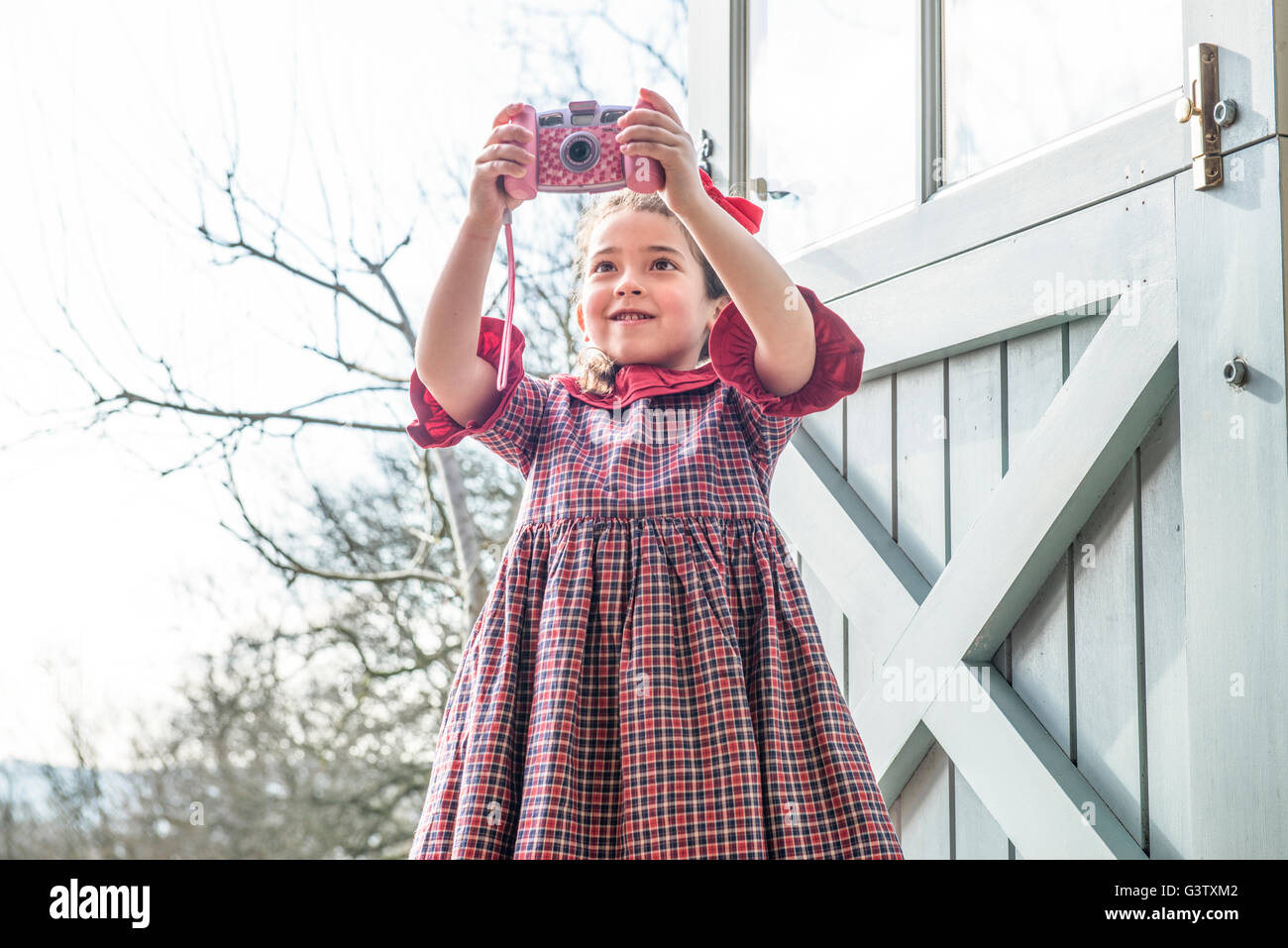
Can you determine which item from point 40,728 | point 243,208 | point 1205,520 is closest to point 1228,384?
point 1205,520

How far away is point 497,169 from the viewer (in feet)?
2.85

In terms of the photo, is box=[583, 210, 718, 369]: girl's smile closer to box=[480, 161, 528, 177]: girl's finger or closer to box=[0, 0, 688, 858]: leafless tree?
box=[480, 161, 528, 177]: girl's finger

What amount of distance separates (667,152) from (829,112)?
23.6 inches

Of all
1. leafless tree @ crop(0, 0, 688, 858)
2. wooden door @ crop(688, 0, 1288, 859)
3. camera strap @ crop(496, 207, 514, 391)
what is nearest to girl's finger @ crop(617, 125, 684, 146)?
camera strap @ crop(496, 207, 514, 391)

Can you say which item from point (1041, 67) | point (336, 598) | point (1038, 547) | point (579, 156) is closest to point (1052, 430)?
point (1038, 547)

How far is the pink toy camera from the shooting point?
878 mm

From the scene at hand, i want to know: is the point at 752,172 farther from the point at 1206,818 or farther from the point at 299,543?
the point at 299,543

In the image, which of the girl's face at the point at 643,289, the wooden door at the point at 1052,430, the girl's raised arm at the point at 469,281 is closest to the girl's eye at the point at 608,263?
the girl's face at the point at 643,289

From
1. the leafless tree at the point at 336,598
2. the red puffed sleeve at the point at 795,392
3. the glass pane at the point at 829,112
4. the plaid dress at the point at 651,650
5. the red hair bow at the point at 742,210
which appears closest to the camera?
the plaid dress at the point at 651,650

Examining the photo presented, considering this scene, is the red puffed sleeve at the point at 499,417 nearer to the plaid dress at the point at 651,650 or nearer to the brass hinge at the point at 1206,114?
the plaid dress at the point at 651,650

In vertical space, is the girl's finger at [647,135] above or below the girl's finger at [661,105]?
below

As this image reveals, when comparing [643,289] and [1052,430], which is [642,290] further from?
[1052,430]

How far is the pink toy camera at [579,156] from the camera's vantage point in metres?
0.88
